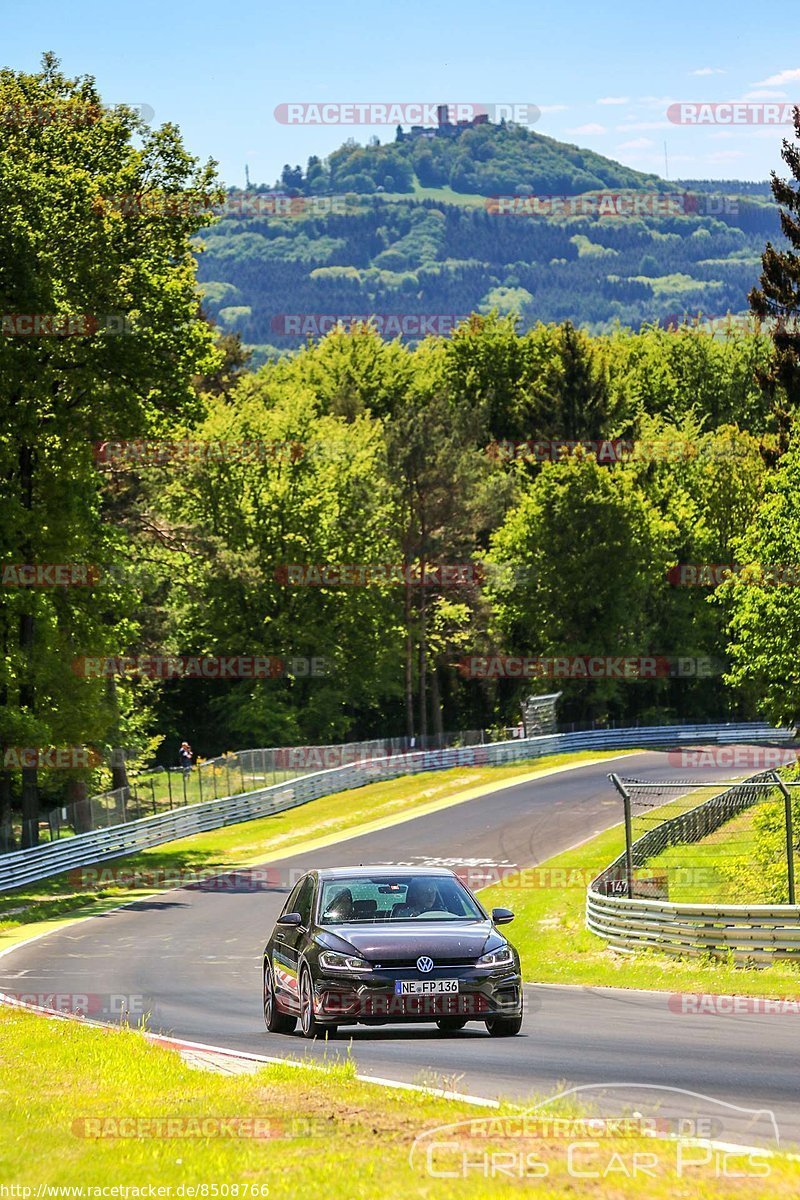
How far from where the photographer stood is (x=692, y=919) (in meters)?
23.7

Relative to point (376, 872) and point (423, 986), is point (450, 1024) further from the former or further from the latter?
point (376, 872)

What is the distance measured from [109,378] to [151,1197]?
125 feet

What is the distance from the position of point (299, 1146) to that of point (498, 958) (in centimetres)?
585

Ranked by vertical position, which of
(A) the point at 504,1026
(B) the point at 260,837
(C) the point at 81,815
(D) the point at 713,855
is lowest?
(B) the point at 260,837

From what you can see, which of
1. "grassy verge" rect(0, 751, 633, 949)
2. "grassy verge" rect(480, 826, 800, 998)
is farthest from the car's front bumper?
"grassy verge" rect(0, 751, 633, 949)

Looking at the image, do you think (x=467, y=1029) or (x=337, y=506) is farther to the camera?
(x=337, y=506)

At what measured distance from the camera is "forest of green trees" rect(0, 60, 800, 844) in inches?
1713

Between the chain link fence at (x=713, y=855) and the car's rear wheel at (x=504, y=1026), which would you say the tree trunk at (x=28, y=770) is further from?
the car's rear wheel at (x=504, y=1026)

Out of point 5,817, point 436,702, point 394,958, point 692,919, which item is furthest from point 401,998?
point 436,702

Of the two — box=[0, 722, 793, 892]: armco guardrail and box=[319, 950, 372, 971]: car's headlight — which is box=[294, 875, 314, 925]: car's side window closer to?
box=[319, 950, 372, 971]: car's headlight

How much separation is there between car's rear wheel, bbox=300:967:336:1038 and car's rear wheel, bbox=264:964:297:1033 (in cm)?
79

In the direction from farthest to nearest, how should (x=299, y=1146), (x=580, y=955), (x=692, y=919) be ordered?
1. (x=580, y=955)
2. (x=692, y=919)
3. (x=299, y=1146)

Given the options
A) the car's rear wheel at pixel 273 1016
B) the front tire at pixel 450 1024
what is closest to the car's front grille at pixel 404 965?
the front tire at pixel 450 1024

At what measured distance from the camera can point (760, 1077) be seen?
11.8 m
